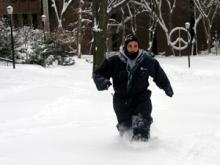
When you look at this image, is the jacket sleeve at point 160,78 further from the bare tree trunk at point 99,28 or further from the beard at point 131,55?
the bare tree trunk at point 99,28

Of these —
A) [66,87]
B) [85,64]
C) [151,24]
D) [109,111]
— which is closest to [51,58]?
[85,64]

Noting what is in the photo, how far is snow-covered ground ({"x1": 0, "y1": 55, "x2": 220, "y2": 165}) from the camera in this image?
294 inches

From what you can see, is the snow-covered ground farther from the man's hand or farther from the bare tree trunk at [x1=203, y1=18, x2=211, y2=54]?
the bare tree trunk at [x1=203, y1=18, x2=211, y2=54]

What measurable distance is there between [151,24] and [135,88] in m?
40.5

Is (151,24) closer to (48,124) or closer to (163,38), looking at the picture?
(163,38)

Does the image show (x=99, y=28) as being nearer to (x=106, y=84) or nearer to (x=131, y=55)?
(x=131, y=55)

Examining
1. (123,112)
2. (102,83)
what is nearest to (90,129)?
(123,112)

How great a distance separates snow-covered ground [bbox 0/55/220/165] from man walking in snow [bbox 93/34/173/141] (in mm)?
325

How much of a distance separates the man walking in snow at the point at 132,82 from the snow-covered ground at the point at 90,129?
0.32 m

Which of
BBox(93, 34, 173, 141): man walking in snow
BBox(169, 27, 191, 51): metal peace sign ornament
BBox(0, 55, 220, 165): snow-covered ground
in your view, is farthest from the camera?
BBox(169, 27, 191, 51): metal peace sign ornament

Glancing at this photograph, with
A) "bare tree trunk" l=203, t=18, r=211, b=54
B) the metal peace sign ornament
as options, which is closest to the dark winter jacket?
"bare tree trunk" l=203, t=18, r=211, b=54

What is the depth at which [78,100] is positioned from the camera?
15234mm

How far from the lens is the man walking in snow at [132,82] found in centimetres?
801

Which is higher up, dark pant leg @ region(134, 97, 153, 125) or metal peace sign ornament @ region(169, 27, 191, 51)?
dark pant leg @ region(134, 97, 153, 125)
